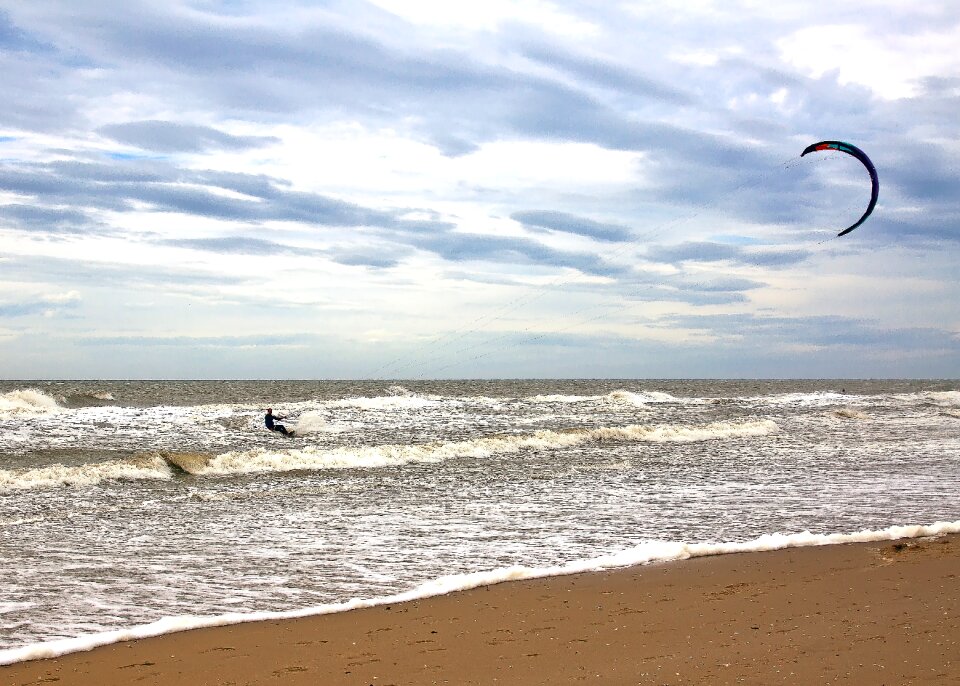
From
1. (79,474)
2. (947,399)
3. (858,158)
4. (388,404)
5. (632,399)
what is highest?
(858,158)

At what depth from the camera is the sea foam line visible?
568 centimetres

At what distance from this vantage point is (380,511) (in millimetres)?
11664

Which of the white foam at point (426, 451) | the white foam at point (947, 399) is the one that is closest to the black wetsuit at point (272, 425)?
the white foam at point (426, 451)

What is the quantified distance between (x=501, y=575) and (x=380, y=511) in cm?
439

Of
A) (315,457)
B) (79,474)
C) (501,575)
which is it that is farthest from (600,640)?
(315,457)

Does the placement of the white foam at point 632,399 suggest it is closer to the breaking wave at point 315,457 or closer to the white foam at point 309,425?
the white foam at point 309,425

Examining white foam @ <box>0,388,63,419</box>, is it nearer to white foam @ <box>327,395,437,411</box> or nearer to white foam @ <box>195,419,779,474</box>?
white foam @ <box>327,395,437,411</box>

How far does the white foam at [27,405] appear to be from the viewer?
115 feet

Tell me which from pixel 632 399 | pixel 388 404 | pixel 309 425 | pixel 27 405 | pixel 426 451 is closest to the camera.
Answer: pixel 426 451

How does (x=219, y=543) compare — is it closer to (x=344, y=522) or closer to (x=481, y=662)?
(x=344, y=522)

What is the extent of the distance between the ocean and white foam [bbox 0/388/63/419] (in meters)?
9.11

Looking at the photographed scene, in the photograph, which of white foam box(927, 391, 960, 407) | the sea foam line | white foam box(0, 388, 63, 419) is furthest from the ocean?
white foam box(927, 391, 960, 407)

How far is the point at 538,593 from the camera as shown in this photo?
6.98 m

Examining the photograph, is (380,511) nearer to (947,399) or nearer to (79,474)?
(79,474)
